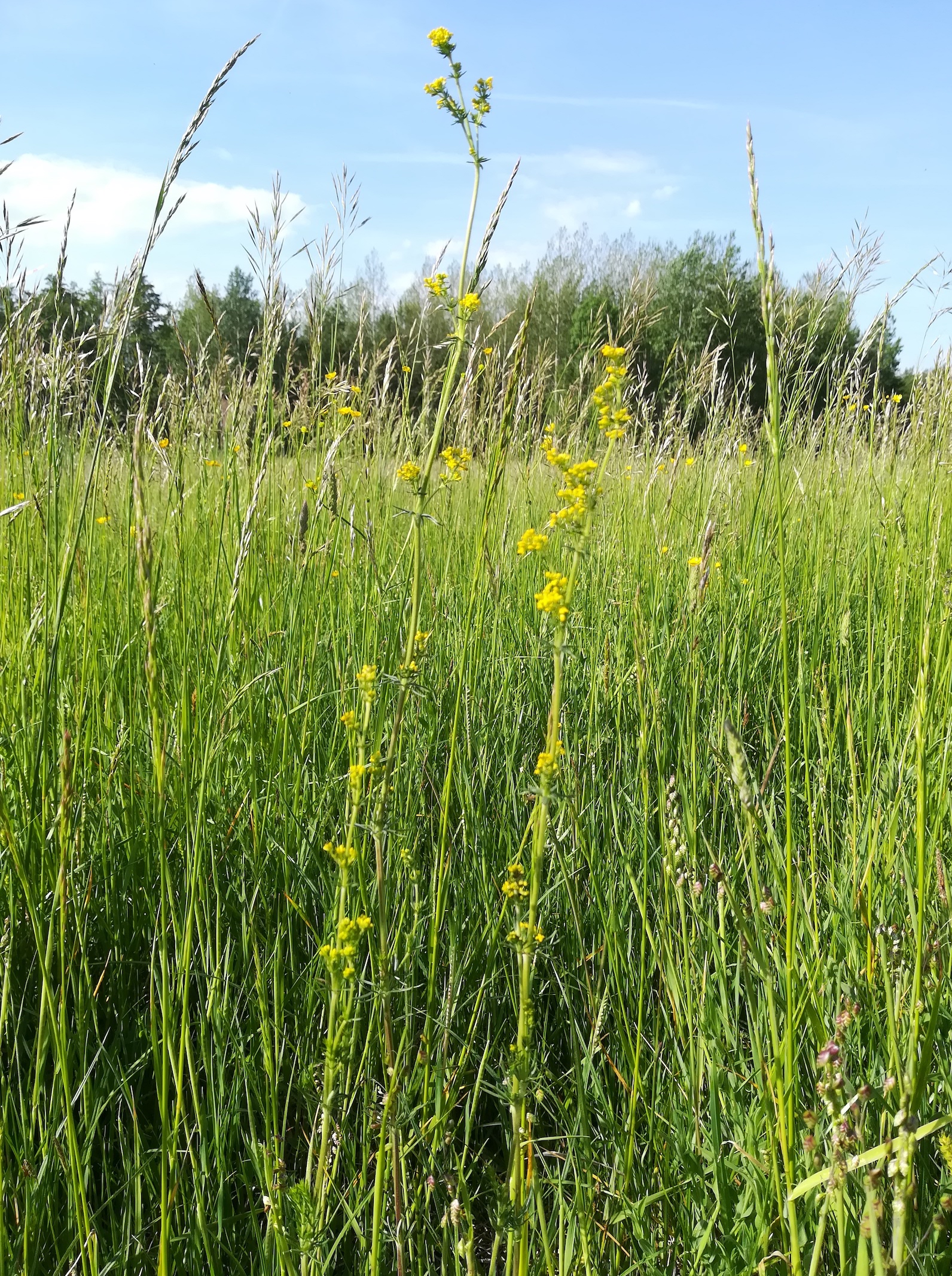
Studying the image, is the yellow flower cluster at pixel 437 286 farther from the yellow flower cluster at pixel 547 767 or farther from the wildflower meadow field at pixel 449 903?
the yellow flower cluster at pixel 547 767

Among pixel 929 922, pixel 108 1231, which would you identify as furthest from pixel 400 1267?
pixel 929 922

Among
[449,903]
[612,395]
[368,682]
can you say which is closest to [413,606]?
[368,682]

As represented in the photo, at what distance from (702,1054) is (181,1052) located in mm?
631

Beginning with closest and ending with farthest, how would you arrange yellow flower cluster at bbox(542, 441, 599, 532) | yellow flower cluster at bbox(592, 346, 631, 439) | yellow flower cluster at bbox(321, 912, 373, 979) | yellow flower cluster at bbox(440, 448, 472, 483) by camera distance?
1. yellow flower cluster at bbox(321, 912, 373, 979)
2. yellow flower cluster at bbox(542, 441, 599, 532)
3. yellow flower cluster at bbox(592, 346, 631, 439)
4. yellow flower cluster at bbox(440, 448, 472, 483)

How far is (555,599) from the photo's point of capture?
0.77 m

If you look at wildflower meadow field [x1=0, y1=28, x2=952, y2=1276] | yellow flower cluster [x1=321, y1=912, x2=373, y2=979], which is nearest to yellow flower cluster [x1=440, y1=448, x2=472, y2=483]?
wildflower meadow field [x1=0, y1=28, x2=952, y2=1276]

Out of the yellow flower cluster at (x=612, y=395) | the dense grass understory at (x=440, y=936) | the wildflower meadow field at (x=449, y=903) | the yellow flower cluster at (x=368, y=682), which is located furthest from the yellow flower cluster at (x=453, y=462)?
the yellow flower cluster at (x=368, y=682)

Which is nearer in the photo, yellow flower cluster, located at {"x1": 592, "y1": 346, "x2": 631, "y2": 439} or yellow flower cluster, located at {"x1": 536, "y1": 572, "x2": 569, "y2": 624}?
yellow flower cluster, located at {"x1": 536, "y1": 572, "x2": 569, "y2": 624}

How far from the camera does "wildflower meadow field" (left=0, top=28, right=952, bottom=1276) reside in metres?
0.81

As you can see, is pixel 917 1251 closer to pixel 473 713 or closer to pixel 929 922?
pixel 929 922

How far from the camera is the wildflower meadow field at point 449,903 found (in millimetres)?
811

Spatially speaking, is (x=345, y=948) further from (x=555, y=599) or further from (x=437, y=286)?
(x=437, y=286)

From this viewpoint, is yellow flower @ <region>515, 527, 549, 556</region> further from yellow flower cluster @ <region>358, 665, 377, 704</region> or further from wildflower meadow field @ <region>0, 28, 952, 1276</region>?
yellow flower cluster @ <region>358, 665, 377, 704</region>

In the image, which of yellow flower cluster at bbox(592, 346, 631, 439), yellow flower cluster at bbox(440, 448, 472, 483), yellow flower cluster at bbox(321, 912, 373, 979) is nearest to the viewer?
yellow flower cluster at bbox(321, 912, 373, 979)
